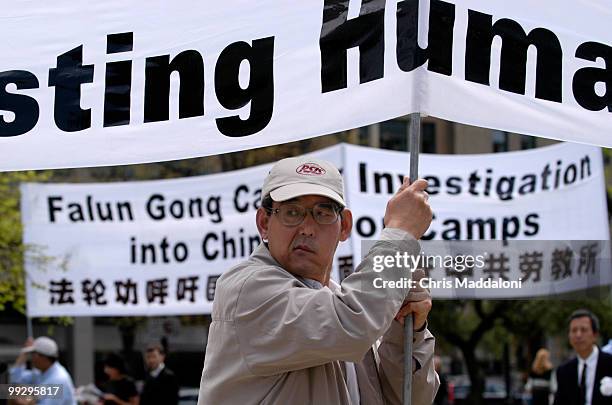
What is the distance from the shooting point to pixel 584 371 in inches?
341

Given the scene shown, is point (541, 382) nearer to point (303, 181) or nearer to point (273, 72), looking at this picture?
point (273, 72)

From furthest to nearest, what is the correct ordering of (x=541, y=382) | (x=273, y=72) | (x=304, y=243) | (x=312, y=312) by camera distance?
(x=541, y=382) → (x=273, y=72) → (x=304, y=243) → (x=312, y=312)

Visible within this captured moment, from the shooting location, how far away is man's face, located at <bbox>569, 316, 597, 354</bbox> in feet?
28.7

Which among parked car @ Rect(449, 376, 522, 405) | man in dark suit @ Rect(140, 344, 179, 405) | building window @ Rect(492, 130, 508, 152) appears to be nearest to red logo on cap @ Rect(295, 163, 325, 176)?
man in dark suit @ Rect(140, 344, 179, 405)

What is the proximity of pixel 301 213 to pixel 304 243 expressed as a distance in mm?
91

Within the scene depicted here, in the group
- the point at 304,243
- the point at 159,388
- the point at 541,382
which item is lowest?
the point at 541,382

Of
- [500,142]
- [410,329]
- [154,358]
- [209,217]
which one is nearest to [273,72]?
[410,329]

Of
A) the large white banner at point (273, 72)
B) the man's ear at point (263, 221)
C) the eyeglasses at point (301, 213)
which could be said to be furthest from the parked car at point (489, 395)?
the eyeglasses at point (301, 213)

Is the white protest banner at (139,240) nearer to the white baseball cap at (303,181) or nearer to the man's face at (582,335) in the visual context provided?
the man's face at (582,335)

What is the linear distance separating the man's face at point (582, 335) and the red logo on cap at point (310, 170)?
5930 millimetres

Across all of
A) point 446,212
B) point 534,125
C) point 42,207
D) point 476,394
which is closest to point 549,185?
point 446,212

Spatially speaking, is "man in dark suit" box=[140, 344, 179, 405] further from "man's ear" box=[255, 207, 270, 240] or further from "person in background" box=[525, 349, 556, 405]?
"man's ear" box=[255, 207, 270, 240]

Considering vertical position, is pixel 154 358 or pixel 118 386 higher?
pixel 154 358

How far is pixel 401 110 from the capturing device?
352cm
